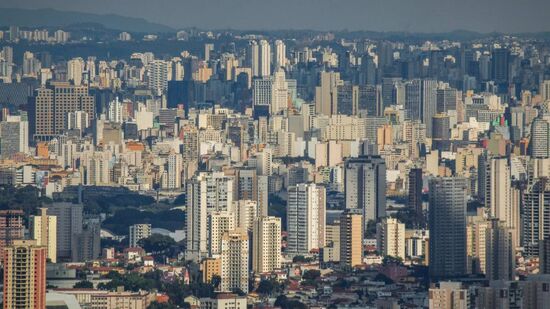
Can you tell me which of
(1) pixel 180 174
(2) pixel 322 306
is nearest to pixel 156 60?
(1) pixel 180 174

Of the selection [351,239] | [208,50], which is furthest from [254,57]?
[351,239]

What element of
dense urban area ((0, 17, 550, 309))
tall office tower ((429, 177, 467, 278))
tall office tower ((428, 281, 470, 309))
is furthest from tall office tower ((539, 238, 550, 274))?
tall office tower ((428, 281, 470, 309))

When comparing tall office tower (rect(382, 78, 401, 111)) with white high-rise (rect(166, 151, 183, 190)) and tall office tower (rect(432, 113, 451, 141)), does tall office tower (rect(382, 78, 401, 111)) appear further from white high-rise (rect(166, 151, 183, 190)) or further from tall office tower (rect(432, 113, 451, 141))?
white high-rise (rect(166, 151, 183, 190))

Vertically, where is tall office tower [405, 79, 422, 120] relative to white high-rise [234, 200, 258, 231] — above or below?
above

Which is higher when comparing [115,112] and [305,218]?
[115,112]

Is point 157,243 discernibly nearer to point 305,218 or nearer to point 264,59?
point 305,218

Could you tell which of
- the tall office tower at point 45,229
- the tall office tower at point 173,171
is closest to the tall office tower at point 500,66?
the tall office tower at point 173,171

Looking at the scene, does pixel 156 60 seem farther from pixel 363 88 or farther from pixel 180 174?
pixel 180 174
